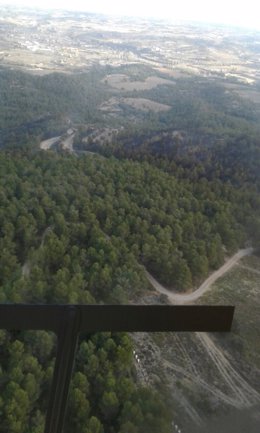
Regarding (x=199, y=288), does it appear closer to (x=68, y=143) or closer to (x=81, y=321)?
(x=81, y=321)

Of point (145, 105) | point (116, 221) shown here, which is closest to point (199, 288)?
point (116, 221)

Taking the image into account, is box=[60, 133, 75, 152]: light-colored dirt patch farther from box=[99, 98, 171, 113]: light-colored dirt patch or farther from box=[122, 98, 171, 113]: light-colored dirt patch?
box=[122, 98, 171, 113]: light-colored dirt patch

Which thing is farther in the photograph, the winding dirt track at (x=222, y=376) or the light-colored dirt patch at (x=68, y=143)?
the light-colored dirt patch at (x=68, y=143)

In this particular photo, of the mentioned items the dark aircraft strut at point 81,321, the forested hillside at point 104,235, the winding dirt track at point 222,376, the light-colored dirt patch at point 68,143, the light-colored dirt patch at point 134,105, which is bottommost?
the light-colored dirt patch at point 68,143

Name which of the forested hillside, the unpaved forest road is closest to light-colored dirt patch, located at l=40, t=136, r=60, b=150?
the forested hillside

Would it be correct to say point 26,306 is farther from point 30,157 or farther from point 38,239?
A: point 30,157

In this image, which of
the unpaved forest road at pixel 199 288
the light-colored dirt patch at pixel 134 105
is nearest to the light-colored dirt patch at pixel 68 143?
the light-colored dirt patch at pixel 134 105

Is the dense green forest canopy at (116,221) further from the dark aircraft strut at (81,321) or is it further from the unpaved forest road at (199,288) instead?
the dark aircraft strut at (81,321)

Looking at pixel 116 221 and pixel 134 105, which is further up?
pixel 116 221
